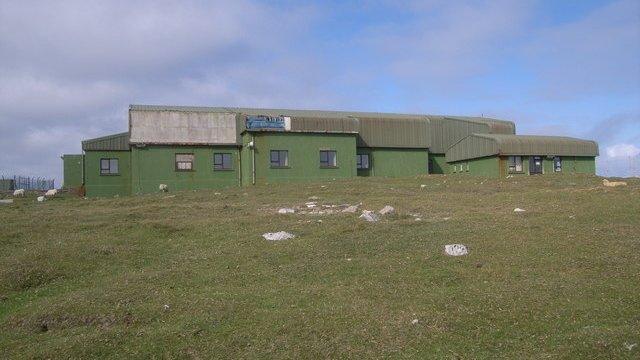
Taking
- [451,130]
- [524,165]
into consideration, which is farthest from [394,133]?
[524,165]

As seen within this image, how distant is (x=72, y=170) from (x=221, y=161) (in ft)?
43.7

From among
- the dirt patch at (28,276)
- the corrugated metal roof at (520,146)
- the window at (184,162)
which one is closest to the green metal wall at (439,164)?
the corrugated metal roof at (520,146)

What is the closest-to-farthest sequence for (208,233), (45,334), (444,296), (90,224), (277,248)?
(45,334) < (444,296) < (277,248) < (208,233) < (90,224)

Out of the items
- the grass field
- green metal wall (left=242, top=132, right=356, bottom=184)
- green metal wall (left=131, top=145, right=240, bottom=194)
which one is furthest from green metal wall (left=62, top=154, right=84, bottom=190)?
the grass field

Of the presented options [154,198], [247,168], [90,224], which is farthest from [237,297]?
[247,168]

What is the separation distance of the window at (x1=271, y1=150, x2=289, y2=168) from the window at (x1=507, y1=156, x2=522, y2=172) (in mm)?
19587

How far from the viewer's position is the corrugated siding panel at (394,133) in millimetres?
54344

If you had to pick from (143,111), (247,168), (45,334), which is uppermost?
(143,111)

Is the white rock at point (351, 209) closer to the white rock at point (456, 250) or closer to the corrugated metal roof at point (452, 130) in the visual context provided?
the white rock at point (456, 250)

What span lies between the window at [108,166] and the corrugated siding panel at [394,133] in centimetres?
2186

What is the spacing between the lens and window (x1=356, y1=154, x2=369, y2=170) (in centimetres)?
5403

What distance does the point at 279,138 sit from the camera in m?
49.2

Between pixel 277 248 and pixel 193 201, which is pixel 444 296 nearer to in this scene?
pixel 277 248

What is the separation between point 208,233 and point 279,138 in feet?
91.1
